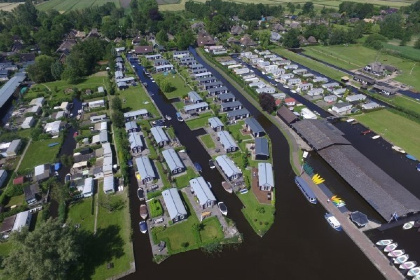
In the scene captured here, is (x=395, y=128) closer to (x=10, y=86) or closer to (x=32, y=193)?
(x=32, y=193)

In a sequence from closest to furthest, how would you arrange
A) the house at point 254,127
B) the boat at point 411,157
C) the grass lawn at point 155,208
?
the grass lawn at point 155,208
the boat at point 411,157
the house at point 254,127

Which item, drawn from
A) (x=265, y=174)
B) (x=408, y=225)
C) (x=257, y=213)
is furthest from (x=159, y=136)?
(x=408, y=225)

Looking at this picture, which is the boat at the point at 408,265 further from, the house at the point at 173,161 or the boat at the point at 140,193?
the boat at the point at 140,193

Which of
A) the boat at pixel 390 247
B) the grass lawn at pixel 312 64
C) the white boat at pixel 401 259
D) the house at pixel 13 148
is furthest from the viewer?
the grass lawn at pixel 312 64

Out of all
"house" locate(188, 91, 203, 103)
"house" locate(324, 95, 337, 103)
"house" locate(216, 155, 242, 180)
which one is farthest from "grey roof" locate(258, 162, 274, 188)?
"house" locate(324, 95, 337, 103)

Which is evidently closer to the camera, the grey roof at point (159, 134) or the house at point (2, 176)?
the house at point (2, 176)

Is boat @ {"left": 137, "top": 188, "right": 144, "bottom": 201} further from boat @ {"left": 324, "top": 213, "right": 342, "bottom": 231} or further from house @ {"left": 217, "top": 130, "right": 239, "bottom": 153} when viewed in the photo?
boat @ {"left": 324, "top": 213, "right": 342, "bottom": 231}

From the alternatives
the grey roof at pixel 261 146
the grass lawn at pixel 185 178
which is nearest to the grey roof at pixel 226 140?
the grey roof at pixel 261 146
